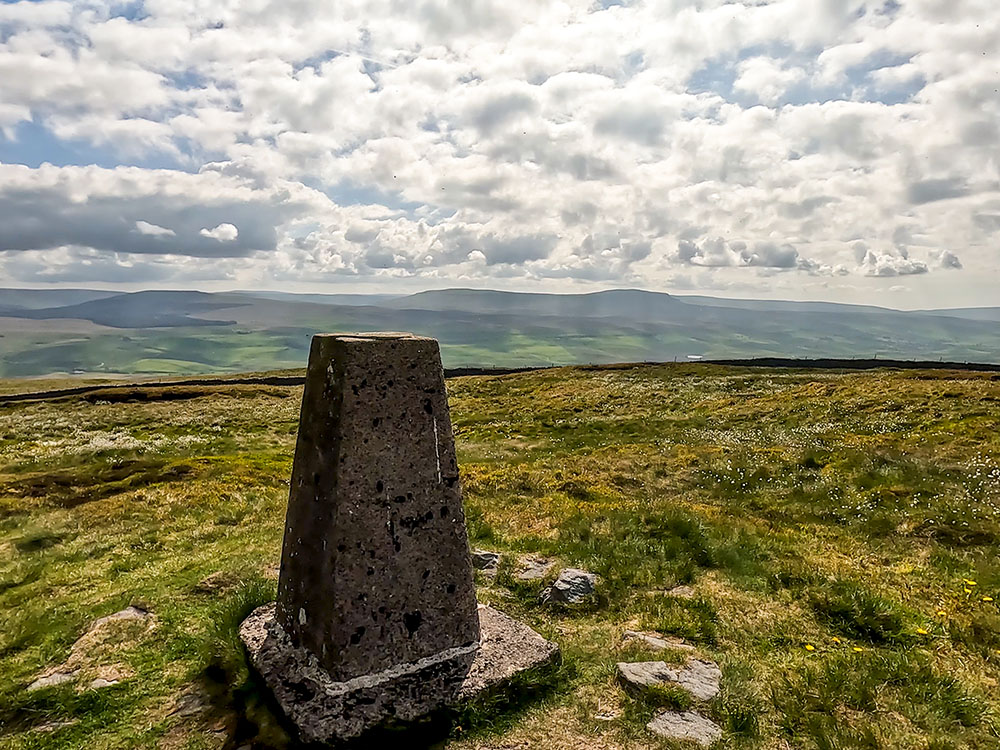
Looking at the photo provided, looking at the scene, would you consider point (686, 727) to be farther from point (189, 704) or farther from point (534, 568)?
point (189, 704)

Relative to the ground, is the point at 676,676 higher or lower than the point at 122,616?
higher

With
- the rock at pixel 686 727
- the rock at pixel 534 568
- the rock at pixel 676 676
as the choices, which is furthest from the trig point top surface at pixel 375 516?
the rock at pixel 534 568

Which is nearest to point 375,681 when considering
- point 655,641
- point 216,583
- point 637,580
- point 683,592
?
point 655,641

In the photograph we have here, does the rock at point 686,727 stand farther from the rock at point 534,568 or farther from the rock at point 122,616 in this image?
the rock at point 122,616

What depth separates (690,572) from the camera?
10.8m

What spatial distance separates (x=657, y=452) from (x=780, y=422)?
1116cm

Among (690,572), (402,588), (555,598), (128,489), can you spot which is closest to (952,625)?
(690,572)

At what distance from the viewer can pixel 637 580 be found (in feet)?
33.9

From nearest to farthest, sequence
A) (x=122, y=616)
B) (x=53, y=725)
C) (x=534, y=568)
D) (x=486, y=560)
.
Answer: (x=53, y=725), (x=122, y=616), (x=534, y=568), (x=486, y=560)

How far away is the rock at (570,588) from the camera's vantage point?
9594 mm

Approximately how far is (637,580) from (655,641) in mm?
2198

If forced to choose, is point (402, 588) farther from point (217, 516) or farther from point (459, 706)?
point (217, 516)

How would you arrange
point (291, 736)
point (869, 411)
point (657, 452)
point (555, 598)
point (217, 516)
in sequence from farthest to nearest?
point (869, 411)
point (657, 452)
point (217, 516)
point (555, 598)
point (291, 736)

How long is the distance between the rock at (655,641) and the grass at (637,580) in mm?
248
